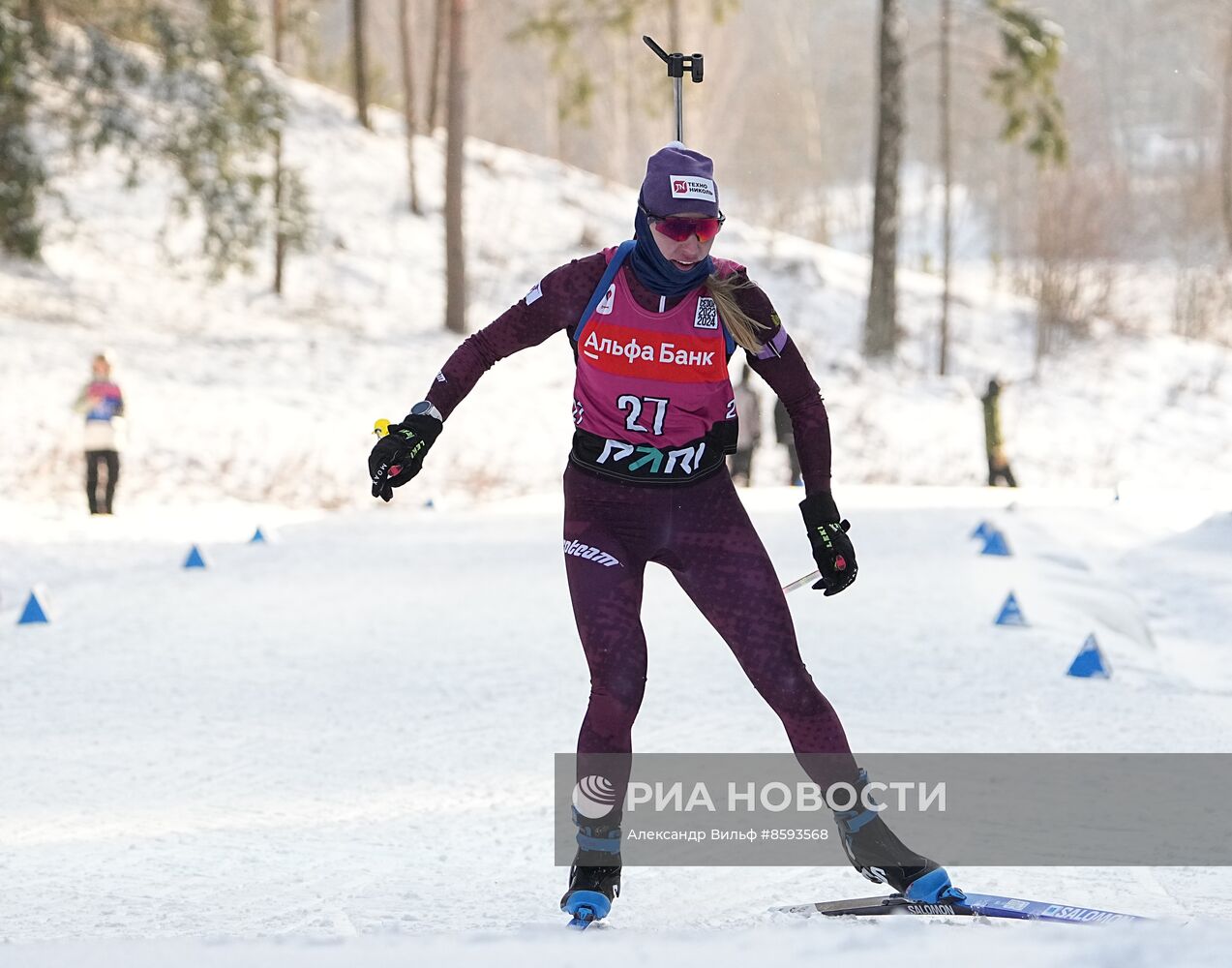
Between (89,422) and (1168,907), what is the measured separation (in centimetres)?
1068

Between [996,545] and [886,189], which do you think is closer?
[996,545]

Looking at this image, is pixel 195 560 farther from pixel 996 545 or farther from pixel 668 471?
pixel 668 471

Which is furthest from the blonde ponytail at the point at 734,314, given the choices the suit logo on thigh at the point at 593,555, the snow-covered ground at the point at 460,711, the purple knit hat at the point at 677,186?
the snow-covered ground at the point at 460,711

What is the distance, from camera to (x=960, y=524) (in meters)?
11.1

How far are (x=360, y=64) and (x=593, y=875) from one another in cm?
2809

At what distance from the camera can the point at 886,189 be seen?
2352 cm

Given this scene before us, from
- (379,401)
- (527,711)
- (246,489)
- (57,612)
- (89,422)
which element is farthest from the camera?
(379,401)

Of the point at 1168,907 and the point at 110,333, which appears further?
the point at 110,333

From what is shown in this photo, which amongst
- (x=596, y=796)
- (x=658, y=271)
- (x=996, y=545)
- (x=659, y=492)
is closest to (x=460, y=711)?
(x=596, y=796)

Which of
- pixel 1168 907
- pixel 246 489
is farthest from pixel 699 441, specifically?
pixel 246 489

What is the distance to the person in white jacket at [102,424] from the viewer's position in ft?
41.0

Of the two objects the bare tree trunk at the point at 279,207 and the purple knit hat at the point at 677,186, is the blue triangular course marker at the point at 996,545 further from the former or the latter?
the bare tree trunk at the point at 279,207

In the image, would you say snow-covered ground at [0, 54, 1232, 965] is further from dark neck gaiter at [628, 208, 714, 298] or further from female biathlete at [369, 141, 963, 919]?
dark neck gaiter at [628, 208, 714, 298]

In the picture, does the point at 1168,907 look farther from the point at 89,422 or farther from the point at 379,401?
the point at 379,401
